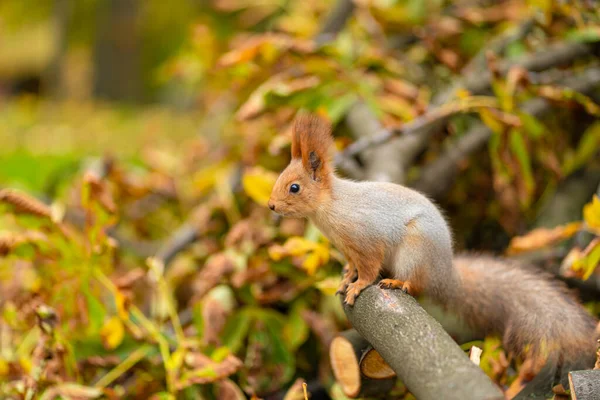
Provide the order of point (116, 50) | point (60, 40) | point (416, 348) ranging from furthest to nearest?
point (60, 40)
point (116, 50)
point (416, 348)

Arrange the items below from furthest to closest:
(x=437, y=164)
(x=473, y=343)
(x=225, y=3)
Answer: (x=225, y=3), (x=437, y=164), (x=473, y=343)

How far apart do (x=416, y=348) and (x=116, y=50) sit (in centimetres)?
509

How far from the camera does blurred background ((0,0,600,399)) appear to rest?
3.47 feet

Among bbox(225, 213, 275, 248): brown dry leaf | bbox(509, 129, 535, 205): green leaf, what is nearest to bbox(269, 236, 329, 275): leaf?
bbox(225, 213, 275, 248): brown dry leaf

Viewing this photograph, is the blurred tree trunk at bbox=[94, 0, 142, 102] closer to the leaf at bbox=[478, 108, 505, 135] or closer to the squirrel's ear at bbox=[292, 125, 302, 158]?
the leaf at bbox=[478, 108, 505, 135]

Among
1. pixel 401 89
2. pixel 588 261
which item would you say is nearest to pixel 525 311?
pixel 588 261

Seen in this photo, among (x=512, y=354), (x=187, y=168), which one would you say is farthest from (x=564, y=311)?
(x=187, y=168)

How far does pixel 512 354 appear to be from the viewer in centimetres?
82

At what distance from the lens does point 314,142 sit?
0.75 metres

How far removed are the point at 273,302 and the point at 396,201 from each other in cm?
55

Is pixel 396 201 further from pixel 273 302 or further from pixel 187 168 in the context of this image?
pixel 187 168

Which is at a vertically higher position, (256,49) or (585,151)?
(256,49)

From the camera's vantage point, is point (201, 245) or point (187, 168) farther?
point (187, 168)

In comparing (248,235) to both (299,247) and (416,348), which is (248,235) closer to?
(299,247)
